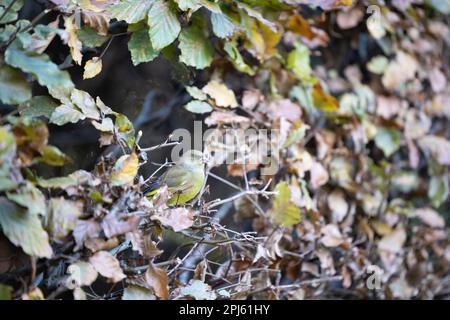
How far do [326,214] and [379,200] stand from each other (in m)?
0.31

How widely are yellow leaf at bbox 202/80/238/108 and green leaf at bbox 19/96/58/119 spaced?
552 millimetres

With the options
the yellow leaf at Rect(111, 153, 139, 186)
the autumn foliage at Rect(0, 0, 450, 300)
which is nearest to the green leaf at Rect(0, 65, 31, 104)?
the autumn foliage at Rect(0, 0, 450, 300)

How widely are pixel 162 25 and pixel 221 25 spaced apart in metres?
0.19

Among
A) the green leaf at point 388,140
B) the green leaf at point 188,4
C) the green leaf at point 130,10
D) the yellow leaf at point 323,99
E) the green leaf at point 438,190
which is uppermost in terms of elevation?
the green leaf at point 188,4

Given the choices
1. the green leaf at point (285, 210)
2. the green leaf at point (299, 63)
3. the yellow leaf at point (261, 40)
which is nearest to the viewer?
the green leaf at point (285, 210)

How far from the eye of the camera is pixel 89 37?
4.79 ft

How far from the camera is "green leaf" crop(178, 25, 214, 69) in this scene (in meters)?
1.58

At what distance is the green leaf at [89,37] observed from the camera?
1.45 meters

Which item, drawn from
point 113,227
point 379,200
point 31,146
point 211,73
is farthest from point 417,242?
point 31,146

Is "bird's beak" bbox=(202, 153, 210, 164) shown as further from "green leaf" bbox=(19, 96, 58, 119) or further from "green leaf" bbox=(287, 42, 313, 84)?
"green leaf" bbox=(287, 42, 313, 84)

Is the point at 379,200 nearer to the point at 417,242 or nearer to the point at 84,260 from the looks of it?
the point at 417,242

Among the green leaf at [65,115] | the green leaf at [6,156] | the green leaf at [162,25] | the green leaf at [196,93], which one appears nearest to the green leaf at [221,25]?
the green leaf at [162,25]

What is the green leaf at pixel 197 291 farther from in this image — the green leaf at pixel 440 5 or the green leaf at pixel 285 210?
the green leaf at pixel 440 5

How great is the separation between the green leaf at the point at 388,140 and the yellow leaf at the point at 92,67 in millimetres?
1334
